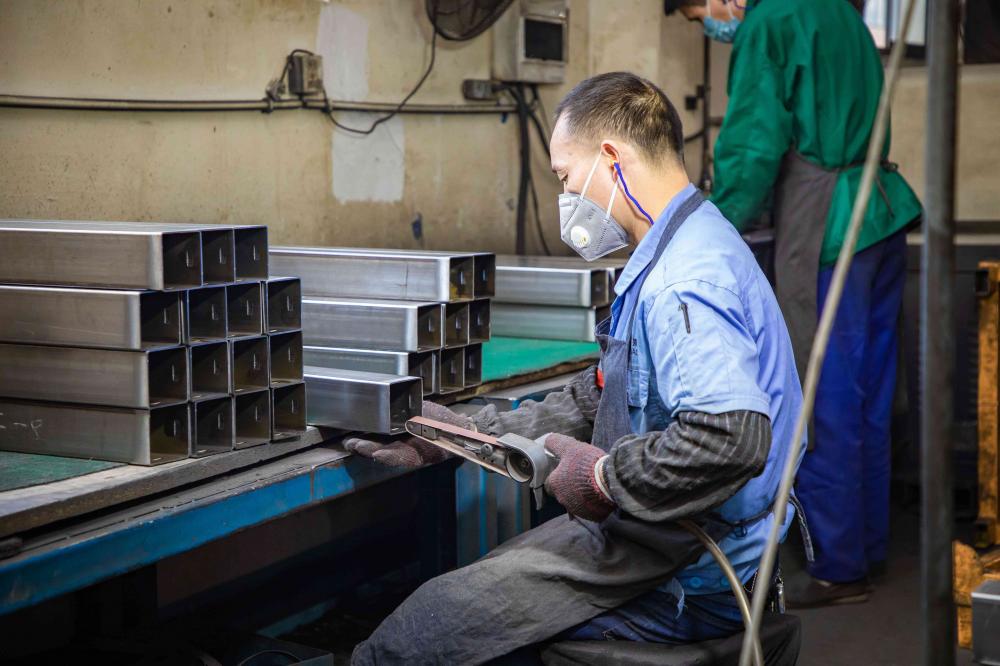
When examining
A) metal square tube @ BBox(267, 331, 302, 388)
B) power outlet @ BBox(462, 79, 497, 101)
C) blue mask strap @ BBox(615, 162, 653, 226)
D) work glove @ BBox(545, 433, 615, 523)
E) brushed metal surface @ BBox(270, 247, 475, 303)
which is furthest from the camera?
power outlet @ BBox(462, 79, 497, 101)

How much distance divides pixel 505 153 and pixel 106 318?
2795 millimetres

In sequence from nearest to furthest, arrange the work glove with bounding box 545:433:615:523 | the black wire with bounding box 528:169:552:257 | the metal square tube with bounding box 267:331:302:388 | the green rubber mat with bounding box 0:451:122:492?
the work glove with bounding box 545:433:615:523, the green rubber mat with bounding box 0:451:122:492, the metal square tube with bounding box 267:331:302:388, the black wire with bounding box 528:169:552:257

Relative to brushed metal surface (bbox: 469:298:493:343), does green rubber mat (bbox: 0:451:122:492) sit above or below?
below

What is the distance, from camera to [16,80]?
2713mm

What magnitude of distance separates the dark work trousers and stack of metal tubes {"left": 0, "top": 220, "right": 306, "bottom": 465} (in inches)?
74.3

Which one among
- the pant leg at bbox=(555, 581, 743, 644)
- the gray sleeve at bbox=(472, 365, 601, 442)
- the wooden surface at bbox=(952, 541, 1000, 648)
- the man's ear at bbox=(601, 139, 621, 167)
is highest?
the man's ear at bbox=(601, 139, 621, 167)

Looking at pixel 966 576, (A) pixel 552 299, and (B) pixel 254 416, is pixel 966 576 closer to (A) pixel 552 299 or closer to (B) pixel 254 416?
(A) pixel 552 299

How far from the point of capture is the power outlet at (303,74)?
3.47m

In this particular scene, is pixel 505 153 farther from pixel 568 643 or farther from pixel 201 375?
pixel 568 643

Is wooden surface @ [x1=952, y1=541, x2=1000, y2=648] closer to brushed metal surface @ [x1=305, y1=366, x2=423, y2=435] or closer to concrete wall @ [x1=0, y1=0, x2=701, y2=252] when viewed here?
brushed metal surface @ [x1=305, y1=366, x2=423, y2=435]

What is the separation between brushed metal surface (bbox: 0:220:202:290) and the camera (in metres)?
1.89

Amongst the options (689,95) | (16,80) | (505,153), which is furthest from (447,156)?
(16,80)

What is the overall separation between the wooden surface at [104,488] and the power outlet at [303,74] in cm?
166

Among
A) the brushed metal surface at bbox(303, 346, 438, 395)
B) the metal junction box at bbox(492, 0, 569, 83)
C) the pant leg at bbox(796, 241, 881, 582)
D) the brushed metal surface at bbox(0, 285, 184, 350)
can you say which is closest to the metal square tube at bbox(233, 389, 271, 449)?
the brushed metal surface at bbox(0, 285, 184, 350)
